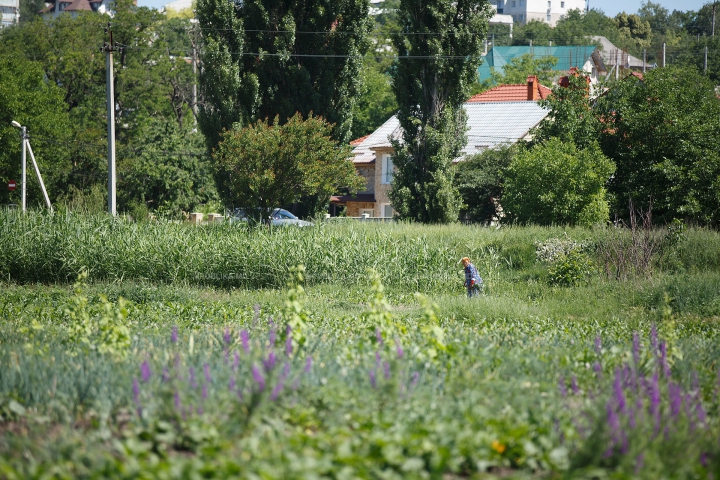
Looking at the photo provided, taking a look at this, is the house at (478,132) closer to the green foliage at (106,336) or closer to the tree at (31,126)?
the tree at (31,126)

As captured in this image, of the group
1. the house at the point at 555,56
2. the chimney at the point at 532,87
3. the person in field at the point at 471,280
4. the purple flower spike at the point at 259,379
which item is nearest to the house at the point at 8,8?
the house at the point at 555,56

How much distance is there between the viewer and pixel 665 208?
2747 cm

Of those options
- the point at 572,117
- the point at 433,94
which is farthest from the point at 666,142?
the point at 433,94

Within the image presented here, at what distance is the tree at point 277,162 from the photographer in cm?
2380

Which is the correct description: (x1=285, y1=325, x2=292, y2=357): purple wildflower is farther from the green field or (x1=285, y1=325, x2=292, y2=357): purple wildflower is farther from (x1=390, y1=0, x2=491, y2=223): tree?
(x1=390, y1=0, x2=491, y2=223): tree

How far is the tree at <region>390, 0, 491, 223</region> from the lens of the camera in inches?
1138

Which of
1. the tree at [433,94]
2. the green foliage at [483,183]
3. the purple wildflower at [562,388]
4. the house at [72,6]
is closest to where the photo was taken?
the purple wildflower at [562,388]

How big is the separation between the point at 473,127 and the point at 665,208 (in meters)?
18.0

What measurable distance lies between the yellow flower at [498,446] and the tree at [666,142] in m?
22.3

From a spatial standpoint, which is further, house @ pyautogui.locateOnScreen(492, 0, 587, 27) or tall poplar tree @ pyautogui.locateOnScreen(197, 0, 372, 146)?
house @ pyautogui.locateOnScreen(492, 0, 587, 27)

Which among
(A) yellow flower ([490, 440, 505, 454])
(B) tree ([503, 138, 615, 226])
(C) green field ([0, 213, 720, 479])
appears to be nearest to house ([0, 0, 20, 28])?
(B) tree ([503, 138, 615, 226])

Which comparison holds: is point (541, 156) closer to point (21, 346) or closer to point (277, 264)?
point (277, 264)

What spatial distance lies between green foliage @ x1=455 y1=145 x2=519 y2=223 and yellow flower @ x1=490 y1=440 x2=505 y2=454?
28270mm

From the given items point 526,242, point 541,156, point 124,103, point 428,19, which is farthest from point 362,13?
point 124,103
